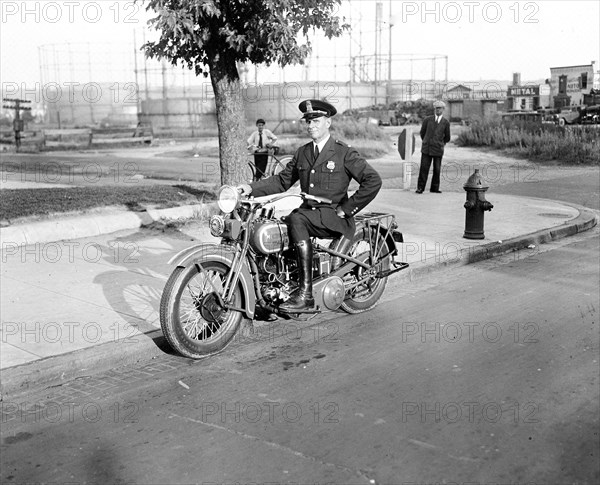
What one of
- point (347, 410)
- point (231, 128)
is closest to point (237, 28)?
point (231, 128)

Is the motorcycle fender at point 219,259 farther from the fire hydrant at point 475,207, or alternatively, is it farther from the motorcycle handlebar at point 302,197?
the fire hydrant at point 475,207

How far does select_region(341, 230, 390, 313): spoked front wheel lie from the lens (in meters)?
7.18

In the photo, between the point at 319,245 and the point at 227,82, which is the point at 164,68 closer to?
the point at 227,82

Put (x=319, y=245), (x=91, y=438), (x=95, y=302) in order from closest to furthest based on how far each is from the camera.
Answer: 1. (x=91, y=438)
2. (x=319, y=245)
3. (x=95, y=302)

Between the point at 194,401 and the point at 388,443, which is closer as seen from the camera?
the point at 388,443

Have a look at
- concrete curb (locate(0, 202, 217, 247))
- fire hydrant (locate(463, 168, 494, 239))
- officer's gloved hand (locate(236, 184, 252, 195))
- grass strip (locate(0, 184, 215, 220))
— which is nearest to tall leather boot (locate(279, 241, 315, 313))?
officer's gloved hand (locate(236, 184, 252, 195))

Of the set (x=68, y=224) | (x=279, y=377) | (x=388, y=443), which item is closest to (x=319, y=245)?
(x=279, y=377)

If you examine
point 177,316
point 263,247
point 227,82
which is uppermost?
point 227,82

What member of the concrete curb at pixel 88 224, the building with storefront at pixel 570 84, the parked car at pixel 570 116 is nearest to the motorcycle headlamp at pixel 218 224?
the concrete curb at pixel 88 224

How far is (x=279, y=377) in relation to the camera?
567 cm

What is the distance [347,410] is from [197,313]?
5.47ft

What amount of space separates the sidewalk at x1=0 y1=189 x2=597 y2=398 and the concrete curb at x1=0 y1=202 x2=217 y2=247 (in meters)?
0.02

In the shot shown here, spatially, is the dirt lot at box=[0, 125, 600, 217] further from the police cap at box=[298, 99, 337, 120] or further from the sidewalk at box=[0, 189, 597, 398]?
the police cap at box=[298, 99, 337, 120]

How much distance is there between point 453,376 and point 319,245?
5.83 ft
